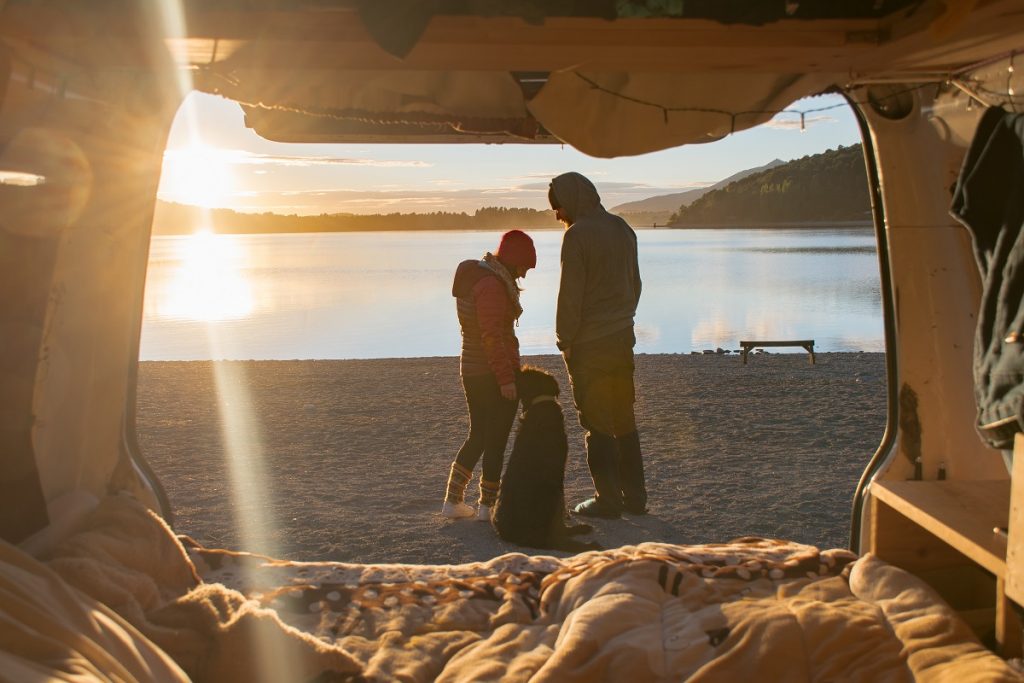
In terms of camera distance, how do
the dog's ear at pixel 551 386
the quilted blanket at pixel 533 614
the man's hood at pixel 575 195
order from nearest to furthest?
1. the quilted blanket at pixel 533 614
2. the dog's ear at pixel 551 386
3. the man's hood at pixel 575 195

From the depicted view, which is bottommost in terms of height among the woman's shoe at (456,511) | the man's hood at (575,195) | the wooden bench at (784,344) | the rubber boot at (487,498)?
the woman's shoe at (456,511)

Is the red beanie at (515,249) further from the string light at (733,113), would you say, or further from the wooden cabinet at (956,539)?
the wooden cabinet at (956,539)

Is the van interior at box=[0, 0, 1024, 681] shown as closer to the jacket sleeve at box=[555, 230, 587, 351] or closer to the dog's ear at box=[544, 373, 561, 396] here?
the jacket sleeve at box=[555, 230, 587, 351]

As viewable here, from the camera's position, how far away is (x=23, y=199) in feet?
12.0

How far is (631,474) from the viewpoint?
6379 millimetres

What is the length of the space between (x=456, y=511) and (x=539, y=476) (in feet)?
3.12

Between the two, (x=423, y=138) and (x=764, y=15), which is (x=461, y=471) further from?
(x=764, y=15)

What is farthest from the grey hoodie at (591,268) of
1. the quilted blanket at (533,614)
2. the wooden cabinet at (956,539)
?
the wooden cabinet at (956,539)

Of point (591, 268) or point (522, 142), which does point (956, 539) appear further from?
point (591, 268)

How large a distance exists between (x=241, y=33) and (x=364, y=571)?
2.12 meters

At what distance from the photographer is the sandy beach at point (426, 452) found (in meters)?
6.13

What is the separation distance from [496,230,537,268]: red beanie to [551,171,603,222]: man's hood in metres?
0.40

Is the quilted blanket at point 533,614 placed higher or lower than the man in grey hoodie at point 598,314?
lower

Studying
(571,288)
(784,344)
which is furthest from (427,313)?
(571,288)
